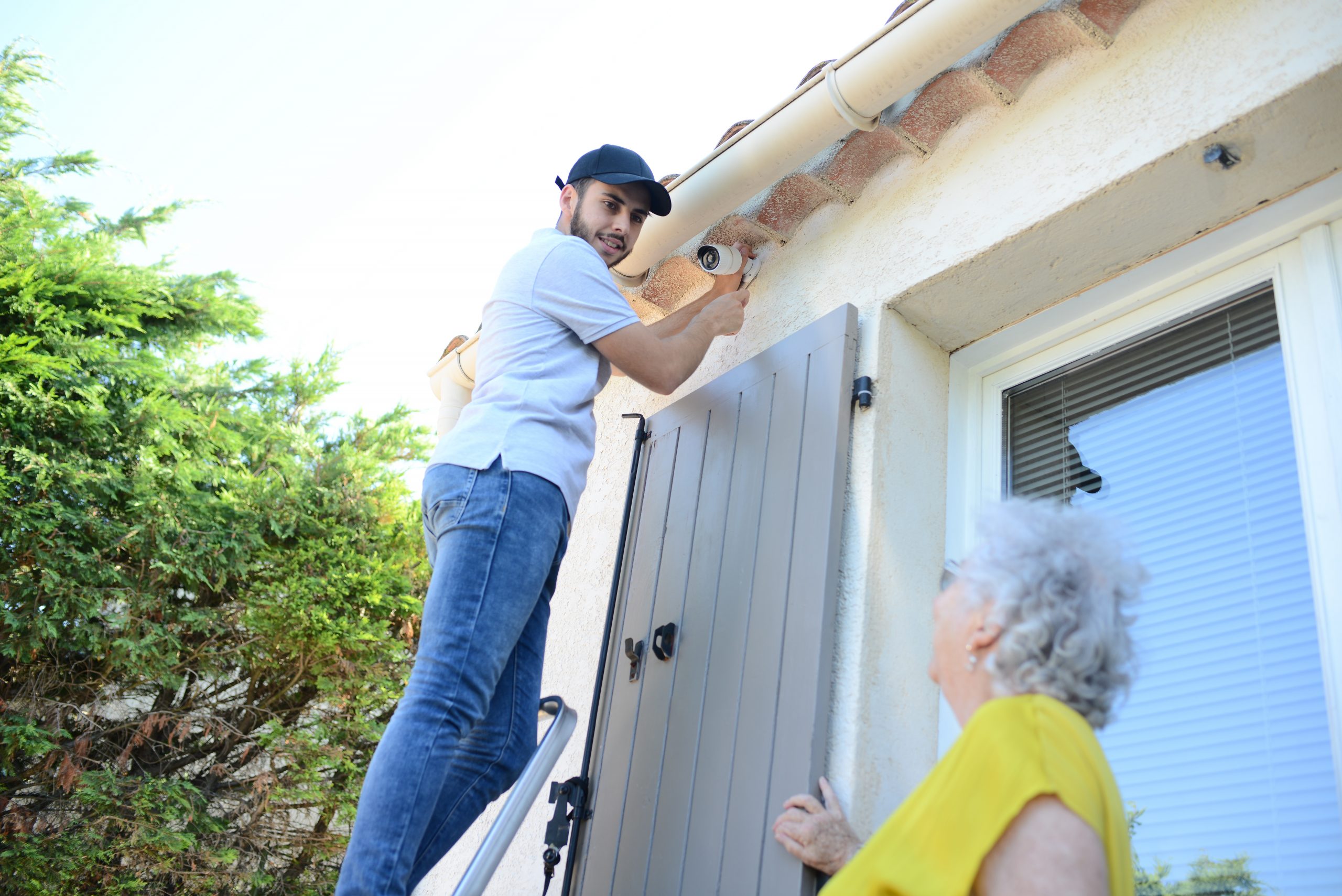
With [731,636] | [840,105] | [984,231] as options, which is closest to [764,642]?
[731,636]

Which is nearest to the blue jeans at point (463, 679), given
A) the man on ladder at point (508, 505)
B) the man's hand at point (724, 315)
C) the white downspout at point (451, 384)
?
the man on ladder at point (508, 505)

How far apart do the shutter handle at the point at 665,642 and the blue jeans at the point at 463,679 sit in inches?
12.4

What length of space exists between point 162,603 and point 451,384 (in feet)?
6.84

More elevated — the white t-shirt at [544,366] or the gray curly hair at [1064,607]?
the white t-shirt at [544,366]

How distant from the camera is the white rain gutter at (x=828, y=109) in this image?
192 centimetres

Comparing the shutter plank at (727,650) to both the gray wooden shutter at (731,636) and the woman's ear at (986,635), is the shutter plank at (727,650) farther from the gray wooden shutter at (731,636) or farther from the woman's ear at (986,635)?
the woman's ear at (986,635)

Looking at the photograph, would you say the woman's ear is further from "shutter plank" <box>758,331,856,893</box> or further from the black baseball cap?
the black baseball cap

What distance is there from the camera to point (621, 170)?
2.40 m

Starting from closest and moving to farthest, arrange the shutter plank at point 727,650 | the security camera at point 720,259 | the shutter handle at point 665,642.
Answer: the shutter plank at point 727,650 < the shutter handle at point 665,642 < the security camera at point 720,259

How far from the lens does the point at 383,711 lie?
204 inches

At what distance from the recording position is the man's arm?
6.91 ft

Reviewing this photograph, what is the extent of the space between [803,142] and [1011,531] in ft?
4.44

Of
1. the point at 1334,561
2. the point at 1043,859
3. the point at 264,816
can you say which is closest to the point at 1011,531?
the point at 1043,859

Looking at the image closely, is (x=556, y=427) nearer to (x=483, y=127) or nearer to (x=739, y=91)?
(x=739, y=91)
